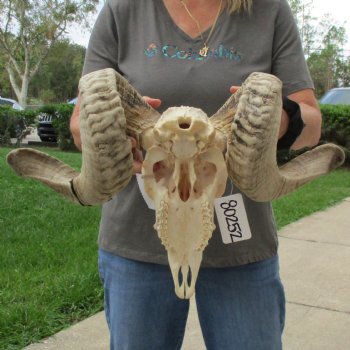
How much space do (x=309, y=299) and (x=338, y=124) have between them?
8.30 meters

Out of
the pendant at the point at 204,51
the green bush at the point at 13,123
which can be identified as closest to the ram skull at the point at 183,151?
the pendant at the point at 204,51

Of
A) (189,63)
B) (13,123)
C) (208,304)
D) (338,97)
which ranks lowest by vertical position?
(13,123)

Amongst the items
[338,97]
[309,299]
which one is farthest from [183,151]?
[338,97]

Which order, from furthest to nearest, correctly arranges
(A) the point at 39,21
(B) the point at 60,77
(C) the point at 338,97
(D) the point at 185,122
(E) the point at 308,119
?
1. (B) the point at 60,77
2. (A) the point at 39,21
3. (C) the point at 338,97
4. (E) the point at 308,119
5. (D) the point at 185,122

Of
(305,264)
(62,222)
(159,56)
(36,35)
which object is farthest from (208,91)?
(36,35)

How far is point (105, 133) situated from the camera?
4.60ft

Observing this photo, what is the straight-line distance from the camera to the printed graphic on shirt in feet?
6.86

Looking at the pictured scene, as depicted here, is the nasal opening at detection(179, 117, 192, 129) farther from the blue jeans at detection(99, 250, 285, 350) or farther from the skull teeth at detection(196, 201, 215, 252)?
the blue jeans at detection(99, 250, 285, 350)

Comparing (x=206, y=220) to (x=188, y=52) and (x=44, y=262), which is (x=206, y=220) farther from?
(x=44, y=262)

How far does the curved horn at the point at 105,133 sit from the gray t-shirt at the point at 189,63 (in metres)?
0.50

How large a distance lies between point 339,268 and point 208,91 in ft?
14.0

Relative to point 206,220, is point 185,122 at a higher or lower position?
higher

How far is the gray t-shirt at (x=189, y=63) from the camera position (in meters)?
2.09

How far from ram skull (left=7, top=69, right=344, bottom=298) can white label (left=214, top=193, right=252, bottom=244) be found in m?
0.55
